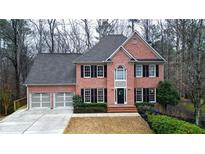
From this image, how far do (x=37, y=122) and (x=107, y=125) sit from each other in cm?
498

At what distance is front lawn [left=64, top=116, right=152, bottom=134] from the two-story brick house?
370 centimetres

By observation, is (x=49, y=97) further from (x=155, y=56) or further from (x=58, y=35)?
(x=58, y=35)

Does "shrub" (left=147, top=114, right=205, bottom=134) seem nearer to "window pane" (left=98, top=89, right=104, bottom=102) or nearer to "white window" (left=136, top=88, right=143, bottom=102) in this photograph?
"white window" (left=136, top=88, right=143, bottom=102)

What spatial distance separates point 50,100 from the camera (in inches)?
960

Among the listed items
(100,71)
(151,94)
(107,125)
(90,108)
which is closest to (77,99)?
(90,108)

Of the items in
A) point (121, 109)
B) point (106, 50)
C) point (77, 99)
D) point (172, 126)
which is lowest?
point (121, 109)

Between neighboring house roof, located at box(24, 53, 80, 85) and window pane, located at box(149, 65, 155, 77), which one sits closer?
window pane, located at box(149, 65, 155, 77)

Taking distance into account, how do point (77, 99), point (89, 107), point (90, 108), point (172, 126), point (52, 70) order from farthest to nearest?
1. point (52, 70)
2. point (77, 99)
3. point (89, 107)
4. point (90, 108)
5. point (172, 126)

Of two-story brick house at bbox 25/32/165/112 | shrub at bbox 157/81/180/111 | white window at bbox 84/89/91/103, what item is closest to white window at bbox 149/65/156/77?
two-story brick house at bbox 25/32/165/112

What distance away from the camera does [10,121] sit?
61.7 feet

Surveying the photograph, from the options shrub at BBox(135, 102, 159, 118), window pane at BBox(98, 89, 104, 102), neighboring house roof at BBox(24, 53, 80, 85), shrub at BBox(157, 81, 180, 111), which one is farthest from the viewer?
neighboring house roof at BBox(24, 53, 80, 85)

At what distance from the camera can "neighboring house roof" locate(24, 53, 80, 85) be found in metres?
24.3

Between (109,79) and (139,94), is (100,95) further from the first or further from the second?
(139,94)

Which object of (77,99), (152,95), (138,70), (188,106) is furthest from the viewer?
(188,106)
